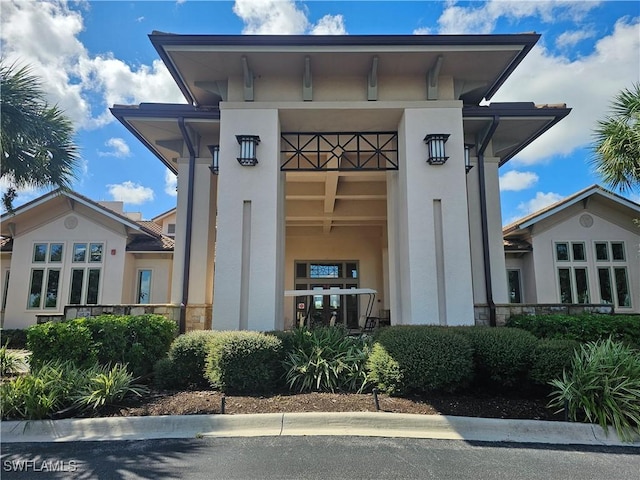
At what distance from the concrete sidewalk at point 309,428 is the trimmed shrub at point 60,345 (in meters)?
1.46

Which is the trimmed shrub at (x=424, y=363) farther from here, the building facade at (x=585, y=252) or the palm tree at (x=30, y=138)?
the building facade at (x=585, y=252)

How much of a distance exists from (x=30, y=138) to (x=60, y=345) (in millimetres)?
4210

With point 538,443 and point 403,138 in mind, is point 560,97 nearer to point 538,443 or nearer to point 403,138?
point 403,138

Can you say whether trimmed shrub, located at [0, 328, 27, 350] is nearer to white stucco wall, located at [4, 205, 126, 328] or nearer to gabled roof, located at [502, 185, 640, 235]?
white stucco wall, located at [4, 205, 126, 328]


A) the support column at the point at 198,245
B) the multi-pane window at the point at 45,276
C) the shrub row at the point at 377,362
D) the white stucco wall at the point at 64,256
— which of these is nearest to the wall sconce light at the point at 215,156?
the support column at the point at 198,245

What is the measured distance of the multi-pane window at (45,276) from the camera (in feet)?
47.9

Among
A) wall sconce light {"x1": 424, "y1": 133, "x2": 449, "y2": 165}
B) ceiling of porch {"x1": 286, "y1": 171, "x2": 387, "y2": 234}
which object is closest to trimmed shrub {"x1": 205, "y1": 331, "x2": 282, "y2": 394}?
wall sconce light {"x1": 424, "y1": 133, "x2": 449, "y2": 165}

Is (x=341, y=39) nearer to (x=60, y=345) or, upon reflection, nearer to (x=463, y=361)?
(x=463, y=361)

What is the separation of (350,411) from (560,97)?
32.1 ft

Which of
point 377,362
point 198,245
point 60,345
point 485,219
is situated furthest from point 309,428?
point 485,219

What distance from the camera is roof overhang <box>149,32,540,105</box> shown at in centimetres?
848

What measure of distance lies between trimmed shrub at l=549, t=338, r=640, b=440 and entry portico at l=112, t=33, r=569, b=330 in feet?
10.0

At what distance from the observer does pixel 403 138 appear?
9445 millimetres

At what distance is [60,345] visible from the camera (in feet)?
20.8
